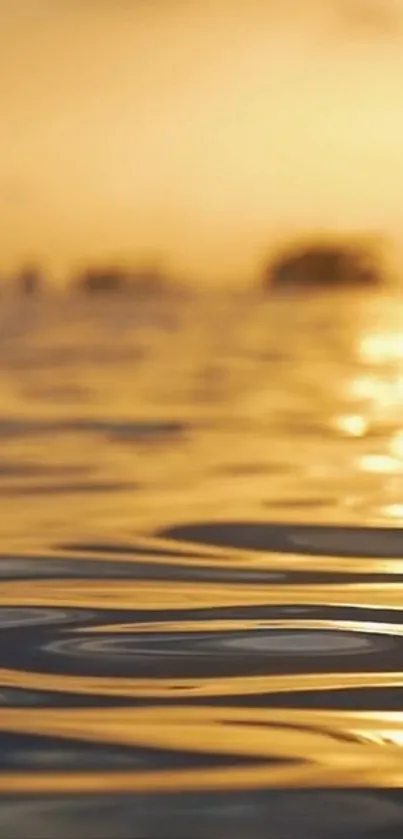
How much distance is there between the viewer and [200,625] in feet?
4.09

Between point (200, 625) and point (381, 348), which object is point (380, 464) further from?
point (381, 348)

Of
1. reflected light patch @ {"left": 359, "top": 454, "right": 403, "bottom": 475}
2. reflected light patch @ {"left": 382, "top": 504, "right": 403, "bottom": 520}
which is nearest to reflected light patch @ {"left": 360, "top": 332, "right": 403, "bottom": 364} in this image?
reflected light patch @ {"left": 359, "top": 454, "right": 403, "bottom": 475}

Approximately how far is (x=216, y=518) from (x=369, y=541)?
245mm

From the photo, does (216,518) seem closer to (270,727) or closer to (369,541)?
(369,541)

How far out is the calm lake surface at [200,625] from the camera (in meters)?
0.81

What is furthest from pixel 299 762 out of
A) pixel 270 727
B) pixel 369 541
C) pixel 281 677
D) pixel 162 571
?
pixel 369 541

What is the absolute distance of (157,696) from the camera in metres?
1.02

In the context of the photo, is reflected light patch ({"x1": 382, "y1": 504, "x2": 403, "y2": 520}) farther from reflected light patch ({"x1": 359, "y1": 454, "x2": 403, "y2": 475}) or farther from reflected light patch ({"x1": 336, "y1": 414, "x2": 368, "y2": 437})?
reflected light patch ({"x1": 336, "y1": 414, "x2": 368, "y2": 437})

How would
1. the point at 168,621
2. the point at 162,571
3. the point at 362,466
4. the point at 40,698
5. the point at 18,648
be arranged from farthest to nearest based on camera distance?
the point at 362,466, the point at 162,571, the point at 168,621, the point at 18,648, the point at 40,698

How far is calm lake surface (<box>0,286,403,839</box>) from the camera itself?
81 cm

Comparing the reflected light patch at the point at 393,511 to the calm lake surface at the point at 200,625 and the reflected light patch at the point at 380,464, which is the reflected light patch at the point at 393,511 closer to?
the calm lake surface at the point at 200,625

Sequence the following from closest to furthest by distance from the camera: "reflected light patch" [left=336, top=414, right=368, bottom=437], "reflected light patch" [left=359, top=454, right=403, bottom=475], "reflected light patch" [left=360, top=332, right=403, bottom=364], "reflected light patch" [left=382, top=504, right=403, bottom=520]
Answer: "reflected light patch" [left=382, top=504, right=403, bottom=520] → "reflected light patch" [left=359, top=454, right=403, bottom=475] → "reflected light patch" [left=336, top=414, right=368, bottom=437] → "reflected light patch" [left=360, top=332, right=403, bottom=364]

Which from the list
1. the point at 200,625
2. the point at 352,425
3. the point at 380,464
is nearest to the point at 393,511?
the point at 380,464

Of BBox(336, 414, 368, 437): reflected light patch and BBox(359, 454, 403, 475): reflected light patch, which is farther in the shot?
BBox(336, 414, 368, 437): reflected light patch
